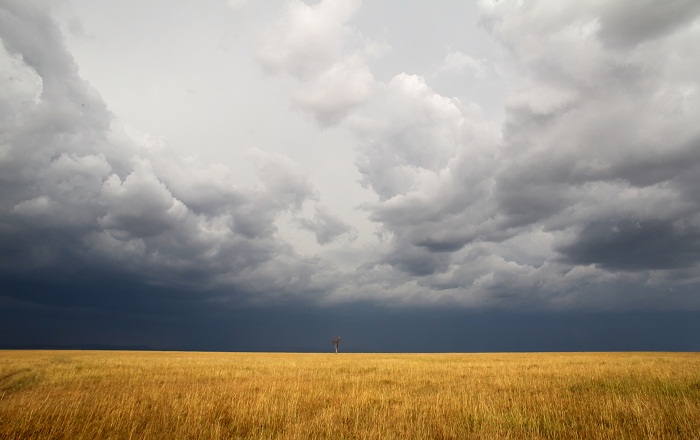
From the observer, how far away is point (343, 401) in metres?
14.0

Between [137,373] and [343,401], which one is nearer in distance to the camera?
[343,401]

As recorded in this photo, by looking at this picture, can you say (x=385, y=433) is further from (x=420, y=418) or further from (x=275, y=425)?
(x=275, y=425)

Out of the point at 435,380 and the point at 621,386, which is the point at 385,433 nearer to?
the point at 435,380

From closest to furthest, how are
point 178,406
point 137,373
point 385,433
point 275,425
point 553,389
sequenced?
point 385,433, point 275,425, point 178,406, point 553,389, point 137,373

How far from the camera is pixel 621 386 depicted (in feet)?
57.6

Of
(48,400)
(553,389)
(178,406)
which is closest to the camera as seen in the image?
(178,406)

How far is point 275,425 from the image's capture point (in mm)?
10422

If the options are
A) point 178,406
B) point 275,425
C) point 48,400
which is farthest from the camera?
point 48,400

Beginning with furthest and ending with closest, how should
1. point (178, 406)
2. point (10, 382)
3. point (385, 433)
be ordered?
point (10, 382)
point (178, 406)
point (385, 433)

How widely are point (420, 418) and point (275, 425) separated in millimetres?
4176

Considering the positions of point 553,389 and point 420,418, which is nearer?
point 420,418

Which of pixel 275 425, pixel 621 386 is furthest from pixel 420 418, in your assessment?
pixel 621 386

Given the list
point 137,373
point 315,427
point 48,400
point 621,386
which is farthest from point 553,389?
point 137,373

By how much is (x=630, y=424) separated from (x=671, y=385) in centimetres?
1008
